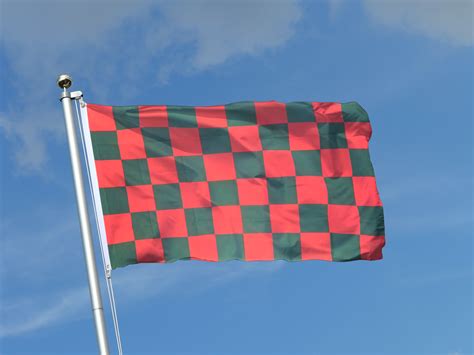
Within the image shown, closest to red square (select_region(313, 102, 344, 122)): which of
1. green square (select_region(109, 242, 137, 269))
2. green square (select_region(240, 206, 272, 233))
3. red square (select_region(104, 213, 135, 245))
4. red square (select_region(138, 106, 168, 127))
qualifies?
green square (select_region(240, 206, 272, 233))

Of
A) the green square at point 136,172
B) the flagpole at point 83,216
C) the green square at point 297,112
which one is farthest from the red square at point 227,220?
the flagpole at point 83,216

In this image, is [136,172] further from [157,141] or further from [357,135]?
[357,135]

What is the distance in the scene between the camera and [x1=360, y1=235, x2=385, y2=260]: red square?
48.0ft

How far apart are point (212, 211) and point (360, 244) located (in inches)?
110

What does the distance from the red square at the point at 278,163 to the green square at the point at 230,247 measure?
1.49m

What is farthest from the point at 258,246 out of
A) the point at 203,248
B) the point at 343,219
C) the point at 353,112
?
the point at 353,112

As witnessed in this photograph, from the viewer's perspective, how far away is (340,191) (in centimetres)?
1483

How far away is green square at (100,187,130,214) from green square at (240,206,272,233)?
2124 mm

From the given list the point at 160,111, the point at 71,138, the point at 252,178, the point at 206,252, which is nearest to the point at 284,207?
the point at 252,178

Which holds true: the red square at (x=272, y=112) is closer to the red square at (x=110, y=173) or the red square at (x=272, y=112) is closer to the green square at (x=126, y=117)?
the green square at (x=126, y=117)

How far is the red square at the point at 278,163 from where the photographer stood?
14.7 meters

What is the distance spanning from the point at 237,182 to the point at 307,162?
4.72 feet

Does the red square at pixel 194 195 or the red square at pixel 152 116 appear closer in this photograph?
the red square at pixel 194 195

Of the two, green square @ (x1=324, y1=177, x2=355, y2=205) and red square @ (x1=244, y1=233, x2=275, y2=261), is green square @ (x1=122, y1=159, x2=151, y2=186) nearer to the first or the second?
red square @ (x1=244, y1=233, x2=275, y2=261)
